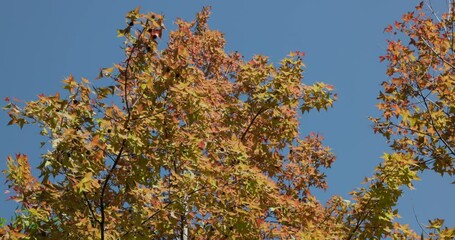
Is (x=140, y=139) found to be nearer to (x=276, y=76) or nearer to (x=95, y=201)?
(x=95, y=201)

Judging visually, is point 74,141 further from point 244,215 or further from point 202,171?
point 244,215

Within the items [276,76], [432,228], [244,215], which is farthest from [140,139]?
[432,228]

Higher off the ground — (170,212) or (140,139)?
(140,139)

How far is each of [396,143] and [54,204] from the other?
7.39 metres

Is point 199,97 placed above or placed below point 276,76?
below

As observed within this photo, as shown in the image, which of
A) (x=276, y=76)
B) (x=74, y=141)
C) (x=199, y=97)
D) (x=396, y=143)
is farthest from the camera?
(x=396, y=143)

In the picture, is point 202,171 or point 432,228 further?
point 432,228

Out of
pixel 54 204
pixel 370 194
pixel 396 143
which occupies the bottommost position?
pixel 54 204

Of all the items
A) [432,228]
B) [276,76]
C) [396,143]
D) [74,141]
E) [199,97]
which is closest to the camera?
[74,141]

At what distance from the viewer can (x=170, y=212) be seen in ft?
22.8

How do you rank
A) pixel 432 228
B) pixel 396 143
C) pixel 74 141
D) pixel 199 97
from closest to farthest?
pixel 74 141
pixel 199 97
pixel 432 228
pixel 396 143

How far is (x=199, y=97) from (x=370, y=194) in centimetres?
351

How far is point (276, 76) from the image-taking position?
9852 mm

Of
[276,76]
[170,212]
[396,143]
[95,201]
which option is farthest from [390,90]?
[95,201]
